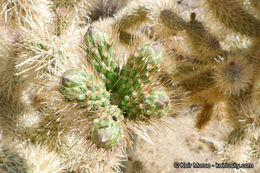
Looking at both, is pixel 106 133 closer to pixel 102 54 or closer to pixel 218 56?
pixel 102 54

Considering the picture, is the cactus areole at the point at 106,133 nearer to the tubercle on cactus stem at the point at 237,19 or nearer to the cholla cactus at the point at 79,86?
the cholla cactus at the point at 79,86

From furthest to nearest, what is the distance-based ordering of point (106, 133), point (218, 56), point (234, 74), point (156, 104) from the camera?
point (218, 56) → point (234, 74) → point (156, 104) → point (106, 133)

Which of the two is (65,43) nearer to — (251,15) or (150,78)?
(150,78)

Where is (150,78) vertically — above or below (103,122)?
above

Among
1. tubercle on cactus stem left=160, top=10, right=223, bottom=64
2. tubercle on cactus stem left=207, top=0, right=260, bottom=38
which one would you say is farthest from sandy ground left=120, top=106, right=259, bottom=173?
tubercle on cactus stem left=207, top=0, right=260, bottom=38

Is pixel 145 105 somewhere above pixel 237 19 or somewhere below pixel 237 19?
below

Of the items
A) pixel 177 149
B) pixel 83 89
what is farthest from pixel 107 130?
pixel 177 149

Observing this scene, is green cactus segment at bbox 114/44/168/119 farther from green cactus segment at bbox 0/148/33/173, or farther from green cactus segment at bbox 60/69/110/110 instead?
green cactus segment at bbox 0/148/33/173

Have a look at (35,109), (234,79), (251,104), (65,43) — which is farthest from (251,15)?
(35,109)
